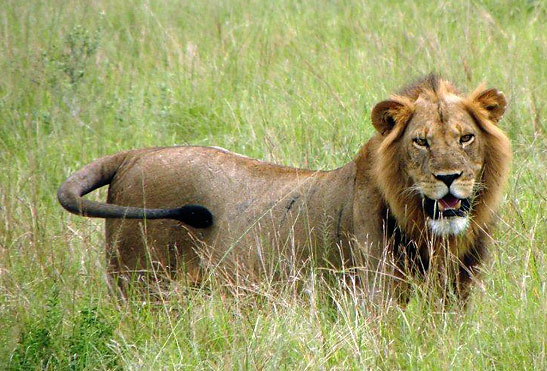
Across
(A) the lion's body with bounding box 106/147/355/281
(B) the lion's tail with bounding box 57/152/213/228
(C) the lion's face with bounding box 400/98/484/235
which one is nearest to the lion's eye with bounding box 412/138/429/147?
(C) the lion's face with bounding box 400/98/484/235

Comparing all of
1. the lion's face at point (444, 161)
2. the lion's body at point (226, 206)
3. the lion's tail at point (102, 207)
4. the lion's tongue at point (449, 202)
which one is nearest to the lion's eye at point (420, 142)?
the lion's face at point (444, 161)

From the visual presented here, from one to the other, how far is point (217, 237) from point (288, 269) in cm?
35

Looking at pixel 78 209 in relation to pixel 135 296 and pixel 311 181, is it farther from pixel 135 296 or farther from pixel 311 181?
pixel 311 181

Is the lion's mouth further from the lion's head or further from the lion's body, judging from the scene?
the lion's body

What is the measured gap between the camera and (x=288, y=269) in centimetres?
418

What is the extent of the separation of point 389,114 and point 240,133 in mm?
2277

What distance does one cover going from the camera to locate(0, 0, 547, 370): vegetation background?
344cm

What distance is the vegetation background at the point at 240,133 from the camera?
344cm

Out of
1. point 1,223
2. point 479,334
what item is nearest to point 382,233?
point 479,334

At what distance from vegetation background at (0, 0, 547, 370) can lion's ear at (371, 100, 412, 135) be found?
61 cm

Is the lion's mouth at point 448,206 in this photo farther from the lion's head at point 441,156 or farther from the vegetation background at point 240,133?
the vegetation background at point 240,133

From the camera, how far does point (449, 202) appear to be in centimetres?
371

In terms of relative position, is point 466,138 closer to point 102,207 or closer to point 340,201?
point 340,201

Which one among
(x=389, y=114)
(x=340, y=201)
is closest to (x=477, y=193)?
(x=389, y=114)
